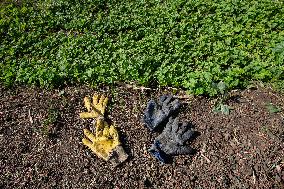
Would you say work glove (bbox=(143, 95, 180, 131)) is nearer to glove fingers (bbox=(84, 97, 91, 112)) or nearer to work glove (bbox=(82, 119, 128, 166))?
work glove (bbox=(82, 119, 128, 166))

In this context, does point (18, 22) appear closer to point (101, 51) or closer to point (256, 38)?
point (101, 51)

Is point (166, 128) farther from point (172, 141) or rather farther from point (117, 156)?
point (117, 156)

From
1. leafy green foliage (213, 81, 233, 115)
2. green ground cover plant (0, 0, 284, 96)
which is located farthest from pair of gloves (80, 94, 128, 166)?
leafy green foliage (213, 81, 233, 115)

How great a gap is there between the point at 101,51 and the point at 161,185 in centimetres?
237

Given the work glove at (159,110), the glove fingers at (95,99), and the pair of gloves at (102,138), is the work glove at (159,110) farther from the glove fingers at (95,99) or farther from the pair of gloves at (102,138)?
the glove fingers at (95,99)

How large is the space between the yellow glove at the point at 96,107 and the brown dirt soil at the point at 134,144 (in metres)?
0.10

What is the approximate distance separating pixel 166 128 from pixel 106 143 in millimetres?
746

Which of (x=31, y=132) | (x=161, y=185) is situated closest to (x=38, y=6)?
(x=31, y=132)

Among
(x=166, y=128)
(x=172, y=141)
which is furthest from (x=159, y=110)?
(x=172, y=141)

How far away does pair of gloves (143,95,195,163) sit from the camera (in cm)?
443

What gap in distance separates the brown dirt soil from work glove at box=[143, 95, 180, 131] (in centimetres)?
11

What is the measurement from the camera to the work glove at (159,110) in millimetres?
4703

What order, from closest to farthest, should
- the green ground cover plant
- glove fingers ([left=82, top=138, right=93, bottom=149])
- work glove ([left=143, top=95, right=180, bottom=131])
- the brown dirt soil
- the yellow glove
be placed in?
the brown dirt soil < glove fingers ([left=82, top=138, right=93, bottom=149]) < work glove ([left=143, top=95, right=180, bottom=131]) < the yellow glove < the green ground cover plant

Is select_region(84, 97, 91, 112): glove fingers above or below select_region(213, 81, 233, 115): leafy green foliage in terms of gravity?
above
